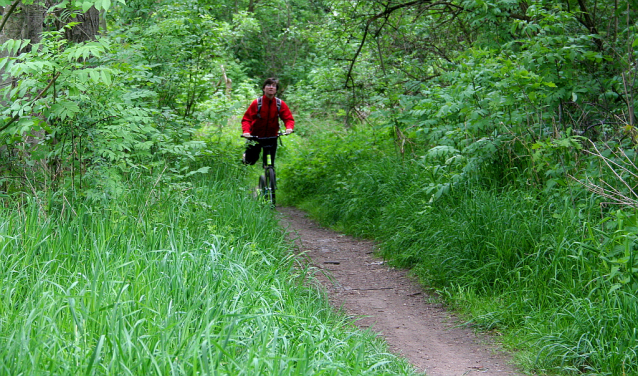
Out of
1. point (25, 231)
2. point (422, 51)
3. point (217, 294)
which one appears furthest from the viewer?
point (422, 51)

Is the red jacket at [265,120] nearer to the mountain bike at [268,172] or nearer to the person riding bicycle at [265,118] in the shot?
the person riding bicycle at [265,118]

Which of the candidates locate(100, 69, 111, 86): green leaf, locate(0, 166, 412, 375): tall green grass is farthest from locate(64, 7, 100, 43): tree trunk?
locate(100, 69, 111, 86): green leaf

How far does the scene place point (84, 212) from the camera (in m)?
4.64

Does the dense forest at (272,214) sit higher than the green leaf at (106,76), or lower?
lower

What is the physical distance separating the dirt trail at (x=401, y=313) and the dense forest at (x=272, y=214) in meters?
0.19

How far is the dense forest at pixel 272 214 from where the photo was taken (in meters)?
3.05

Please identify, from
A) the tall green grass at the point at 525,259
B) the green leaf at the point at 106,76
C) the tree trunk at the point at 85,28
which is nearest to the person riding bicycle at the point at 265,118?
the tall green grass at the point at 525,259

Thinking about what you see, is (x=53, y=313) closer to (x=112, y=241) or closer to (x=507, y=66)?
(x=112, y=241)

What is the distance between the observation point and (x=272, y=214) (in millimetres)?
6949

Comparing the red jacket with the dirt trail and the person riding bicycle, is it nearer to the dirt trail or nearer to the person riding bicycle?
the person riding bicycle

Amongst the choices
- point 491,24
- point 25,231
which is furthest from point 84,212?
point 491,24

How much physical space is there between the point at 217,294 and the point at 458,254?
3022mm

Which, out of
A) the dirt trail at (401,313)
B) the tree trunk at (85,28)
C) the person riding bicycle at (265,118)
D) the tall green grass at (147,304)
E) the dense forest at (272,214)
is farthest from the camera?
the person riding bicycle at (265,118)

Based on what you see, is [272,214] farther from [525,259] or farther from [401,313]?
[525,259]
